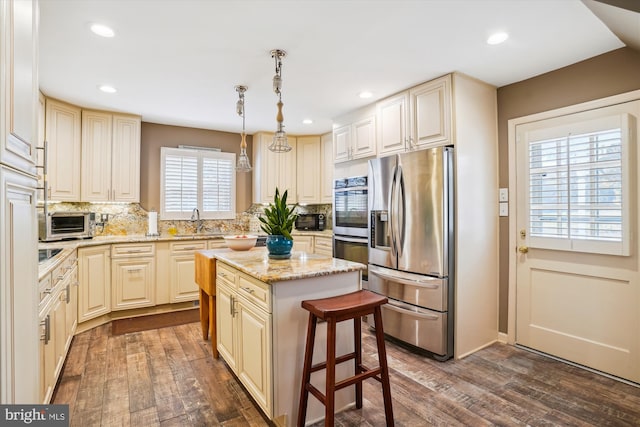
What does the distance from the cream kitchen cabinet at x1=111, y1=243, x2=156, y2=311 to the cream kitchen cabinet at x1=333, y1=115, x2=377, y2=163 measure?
2.66m

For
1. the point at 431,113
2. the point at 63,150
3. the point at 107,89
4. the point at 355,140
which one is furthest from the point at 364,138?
the point at 63,150

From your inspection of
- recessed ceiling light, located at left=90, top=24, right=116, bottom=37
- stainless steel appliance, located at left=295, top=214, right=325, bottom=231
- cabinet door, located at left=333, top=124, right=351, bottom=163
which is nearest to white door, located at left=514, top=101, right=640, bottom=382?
cabinet door, located at left=333, top=124, right=351, bottom=163

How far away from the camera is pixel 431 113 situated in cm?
295

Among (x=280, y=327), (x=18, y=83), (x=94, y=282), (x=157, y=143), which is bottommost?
(x=94, y=282)

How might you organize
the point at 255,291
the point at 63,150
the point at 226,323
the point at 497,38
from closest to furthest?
the point at 255,291, the point at 497,38, the point at 226,323, the point at 63,150

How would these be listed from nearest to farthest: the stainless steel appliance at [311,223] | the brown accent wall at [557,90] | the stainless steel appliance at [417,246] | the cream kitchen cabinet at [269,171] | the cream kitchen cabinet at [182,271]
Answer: the brown accent wall at [557,90] → the stainless steel appliance at [417,246] → the cream kitchen cabinet at [182,271] → the cream kitchen cabinet at [269,171] → the stainless steel appliance at [311,223]

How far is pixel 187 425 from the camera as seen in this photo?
1.94 m

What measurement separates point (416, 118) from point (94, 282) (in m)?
3.86

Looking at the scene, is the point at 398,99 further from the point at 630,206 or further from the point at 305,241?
the point at 305,241

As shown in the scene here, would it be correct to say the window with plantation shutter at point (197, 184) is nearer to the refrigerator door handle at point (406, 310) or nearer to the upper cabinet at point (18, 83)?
the refrigerator door handle at point (406, 310)

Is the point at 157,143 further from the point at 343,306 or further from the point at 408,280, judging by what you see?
the point at 343,306

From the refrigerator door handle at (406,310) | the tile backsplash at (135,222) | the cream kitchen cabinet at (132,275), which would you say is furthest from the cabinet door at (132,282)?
the refrigerator door handle at (406,310)

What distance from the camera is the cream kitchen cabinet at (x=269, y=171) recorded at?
5.05m

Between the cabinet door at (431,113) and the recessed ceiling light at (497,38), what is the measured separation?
0.54 m
